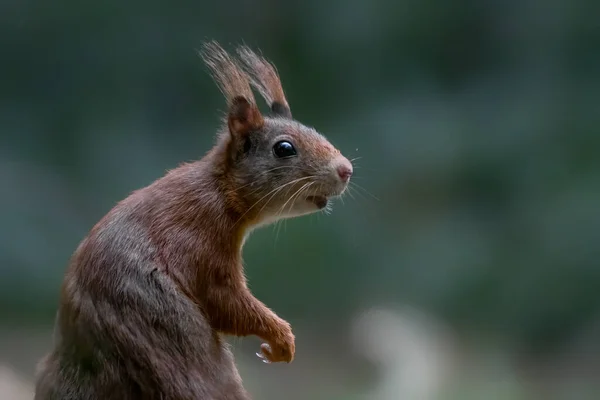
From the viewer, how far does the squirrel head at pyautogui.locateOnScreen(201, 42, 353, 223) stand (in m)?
1.17

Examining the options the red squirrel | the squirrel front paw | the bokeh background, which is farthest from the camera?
the bokeh background

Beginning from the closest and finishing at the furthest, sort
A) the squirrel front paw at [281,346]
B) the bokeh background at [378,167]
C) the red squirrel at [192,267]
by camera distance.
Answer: the red squirrel at [192,267], the squirrel front paw at [281,346], the bokeh background at [378,167]

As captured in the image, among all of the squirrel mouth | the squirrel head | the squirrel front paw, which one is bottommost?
the squirrel front paw

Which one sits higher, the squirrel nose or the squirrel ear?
the squirrel ear

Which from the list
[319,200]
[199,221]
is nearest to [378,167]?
[319,200]

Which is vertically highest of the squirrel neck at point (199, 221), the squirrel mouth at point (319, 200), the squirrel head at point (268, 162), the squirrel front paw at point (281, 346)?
the squirrel head at point (268, 162)

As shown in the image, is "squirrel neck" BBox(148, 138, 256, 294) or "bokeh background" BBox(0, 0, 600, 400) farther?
"bokeh background" BBox(0, 0, 600, 400)

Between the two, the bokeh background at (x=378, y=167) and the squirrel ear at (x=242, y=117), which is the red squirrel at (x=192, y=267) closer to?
the squirrel ear at (x=242, y=117)

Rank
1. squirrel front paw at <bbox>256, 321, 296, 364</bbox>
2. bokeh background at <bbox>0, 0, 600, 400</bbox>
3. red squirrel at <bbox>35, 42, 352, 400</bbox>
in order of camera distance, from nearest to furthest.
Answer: red squirrel at <bbox>35, 42, 352, 400</bbox> → squirrel front paw at <bbox>256, 321, 296, 364</bbox> → bokeh background at <bbox>0, 0, 600, 400</bbox>

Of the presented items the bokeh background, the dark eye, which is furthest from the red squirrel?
the bokeh background

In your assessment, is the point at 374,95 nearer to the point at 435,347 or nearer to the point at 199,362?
the point at 435,347

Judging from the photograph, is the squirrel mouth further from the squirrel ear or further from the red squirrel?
the squirrel ear

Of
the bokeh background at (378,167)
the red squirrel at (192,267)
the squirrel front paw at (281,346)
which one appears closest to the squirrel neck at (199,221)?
the red squirrel at (192,267)

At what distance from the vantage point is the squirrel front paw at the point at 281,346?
3.84ft
